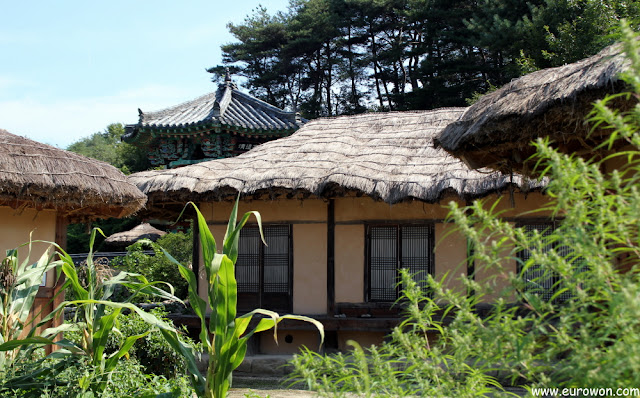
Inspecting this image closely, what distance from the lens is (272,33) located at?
24609mm

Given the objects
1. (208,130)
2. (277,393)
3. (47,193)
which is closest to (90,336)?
(47,193)

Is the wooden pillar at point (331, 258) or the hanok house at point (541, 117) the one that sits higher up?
the hanok house at point (541, 117)

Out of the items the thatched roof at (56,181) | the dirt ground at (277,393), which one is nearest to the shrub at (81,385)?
the thatched roof at (56,181)

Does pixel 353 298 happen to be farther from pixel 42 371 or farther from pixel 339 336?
pixel 42 371

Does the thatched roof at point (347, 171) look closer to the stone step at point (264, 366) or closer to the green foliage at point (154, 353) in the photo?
the stone step at point (264, 366)

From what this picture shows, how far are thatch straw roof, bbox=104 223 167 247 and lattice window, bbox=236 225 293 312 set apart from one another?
1068 centimetres

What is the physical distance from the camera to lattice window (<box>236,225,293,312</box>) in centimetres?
873

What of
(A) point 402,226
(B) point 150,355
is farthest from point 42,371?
(A) point 402,226

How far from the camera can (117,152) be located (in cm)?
2766

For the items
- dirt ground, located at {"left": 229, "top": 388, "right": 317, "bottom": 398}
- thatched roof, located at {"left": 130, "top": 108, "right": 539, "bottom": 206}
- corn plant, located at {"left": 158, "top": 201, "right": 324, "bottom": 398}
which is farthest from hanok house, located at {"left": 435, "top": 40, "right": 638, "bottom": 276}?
dirt ground, located at {"left": 229, "top": 388, "right": 317, "bottom": 398}

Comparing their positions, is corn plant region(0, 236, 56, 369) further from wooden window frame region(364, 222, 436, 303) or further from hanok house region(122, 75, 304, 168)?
hanok house region(122, 75, 304, 168)

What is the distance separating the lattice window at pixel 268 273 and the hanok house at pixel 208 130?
510cm

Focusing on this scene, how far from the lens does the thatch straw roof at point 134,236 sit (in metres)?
19.0

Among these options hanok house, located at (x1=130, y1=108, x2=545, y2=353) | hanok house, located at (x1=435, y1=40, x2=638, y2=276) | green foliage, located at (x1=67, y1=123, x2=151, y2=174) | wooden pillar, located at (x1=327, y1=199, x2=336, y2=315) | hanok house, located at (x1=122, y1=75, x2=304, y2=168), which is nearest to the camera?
hanok house, located at (x1=435, y1=40, x2=638, y2=276)
